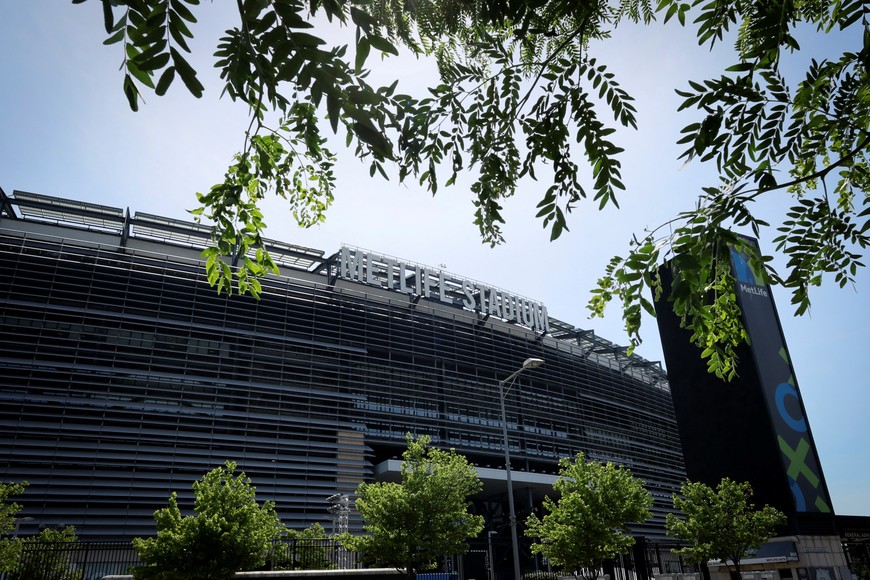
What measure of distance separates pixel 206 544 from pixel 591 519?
629 inches

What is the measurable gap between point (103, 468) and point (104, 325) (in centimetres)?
857

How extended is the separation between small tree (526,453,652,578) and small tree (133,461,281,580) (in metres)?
13.4

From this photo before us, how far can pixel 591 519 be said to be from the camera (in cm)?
2548

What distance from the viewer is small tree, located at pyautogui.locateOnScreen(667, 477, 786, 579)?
114ft

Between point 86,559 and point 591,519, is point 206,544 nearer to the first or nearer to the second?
point 86,559

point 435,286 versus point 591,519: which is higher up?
point 435,286

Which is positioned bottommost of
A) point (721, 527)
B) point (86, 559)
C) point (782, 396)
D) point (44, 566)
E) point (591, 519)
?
point (44, 566)

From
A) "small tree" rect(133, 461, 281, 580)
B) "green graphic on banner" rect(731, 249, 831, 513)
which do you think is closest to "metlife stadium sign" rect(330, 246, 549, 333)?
"green graphic on banner" rect(731, 249, 831, 513)

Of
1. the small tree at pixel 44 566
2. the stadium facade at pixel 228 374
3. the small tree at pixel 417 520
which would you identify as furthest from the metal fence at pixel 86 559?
the stadium facade at pixel 228 374

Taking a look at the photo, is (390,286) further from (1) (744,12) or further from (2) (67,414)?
(1) (744,12)

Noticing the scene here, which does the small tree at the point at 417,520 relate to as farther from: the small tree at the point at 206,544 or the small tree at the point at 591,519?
the small tree at the point at 206,544

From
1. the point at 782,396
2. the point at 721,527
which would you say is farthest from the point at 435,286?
the point at 782,396

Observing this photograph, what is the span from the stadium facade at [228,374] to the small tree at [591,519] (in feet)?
50.8

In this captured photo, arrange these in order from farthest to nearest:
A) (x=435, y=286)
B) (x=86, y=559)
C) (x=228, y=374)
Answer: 1. (x=435, y=286)
2. (x=228, y=374)
3. (x=86, y=559)
